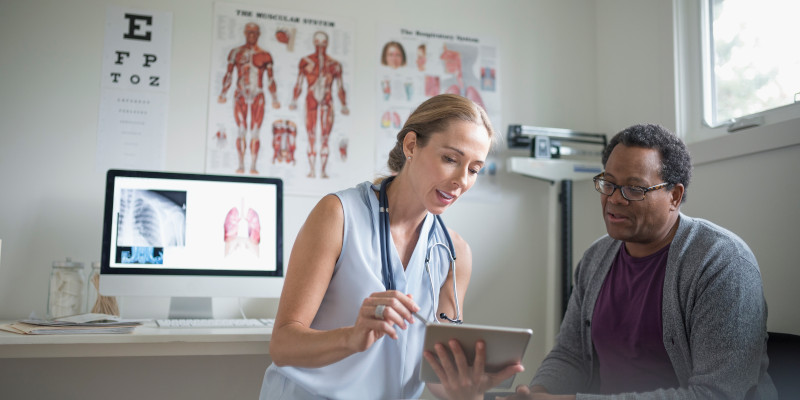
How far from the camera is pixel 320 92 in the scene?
2480 mm

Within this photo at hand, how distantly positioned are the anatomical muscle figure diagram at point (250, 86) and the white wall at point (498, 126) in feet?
0.38

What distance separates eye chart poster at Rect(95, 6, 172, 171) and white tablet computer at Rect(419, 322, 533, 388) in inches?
61.9

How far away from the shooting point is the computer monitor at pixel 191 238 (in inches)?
78.7

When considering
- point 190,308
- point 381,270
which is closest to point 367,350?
point 381,270

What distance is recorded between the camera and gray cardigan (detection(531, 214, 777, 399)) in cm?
127

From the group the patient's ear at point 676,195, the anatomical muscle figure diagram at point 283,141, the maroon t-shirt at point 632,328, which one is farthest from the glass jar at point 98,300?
Result: the patient's ear at point 676,195

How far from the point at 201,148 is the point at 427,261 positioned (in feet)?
4.01

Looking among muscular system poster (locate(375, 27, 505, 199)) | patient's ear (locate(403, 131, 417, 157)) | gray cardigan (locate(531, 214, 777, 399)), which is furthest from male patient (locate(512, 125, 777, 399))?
muscular system poster (locate(375, 27, 505, 199))

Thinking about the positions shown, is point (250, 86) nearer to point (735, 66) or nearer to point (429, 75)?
point (429, 75)

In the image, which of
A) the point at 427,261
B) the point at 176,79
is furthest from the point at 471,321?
the point at 176,79

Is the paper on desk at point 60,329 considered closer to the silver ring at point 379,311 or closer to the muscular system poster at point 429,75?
the silver ring at point 379,311

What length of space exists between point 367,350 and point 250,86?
138 centimetres

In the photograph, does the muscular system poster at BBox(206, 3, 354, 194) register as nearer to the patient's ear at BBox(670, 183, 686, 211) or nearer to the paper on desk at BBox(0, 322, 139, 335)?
the paper on desk at BBox(0, 322, 139, 335)

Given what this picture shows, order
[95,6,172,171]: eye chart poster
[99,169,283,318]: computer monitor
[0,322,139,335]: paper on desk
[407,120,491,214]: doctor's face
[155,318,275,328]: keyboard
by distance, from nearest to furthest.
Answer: [407,120,491,214]: doctor's face → [0,322,139,335]: paper on desk → [155,318,275,328]: keyboard → [99,169,283,318]: computer monitor → [95,6,172,171]: eye chart poster
